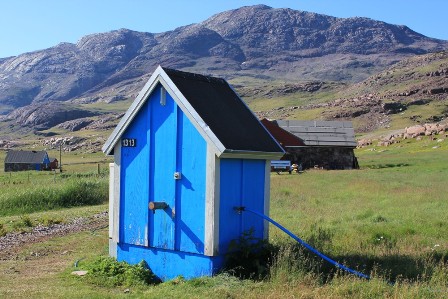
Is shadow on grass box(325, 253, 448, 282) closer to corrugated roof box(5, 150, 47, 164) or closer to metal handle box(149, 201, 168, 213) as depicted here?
metal handle box(149, 201, 168, 213)

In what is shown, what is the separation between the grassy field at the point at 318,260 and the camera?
9844mm

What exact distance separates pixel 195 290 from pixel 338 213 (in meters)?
11.0

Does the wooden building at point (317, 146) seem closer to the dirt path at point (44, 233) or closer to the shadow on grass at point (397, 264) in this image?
the dirt path at point (44, 233)

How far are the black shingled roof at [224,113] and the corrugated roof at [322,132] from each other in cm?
4193

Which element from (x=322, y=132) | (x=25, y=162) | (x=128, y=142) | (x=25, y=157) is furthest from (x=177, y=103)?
(x=25, y=157)

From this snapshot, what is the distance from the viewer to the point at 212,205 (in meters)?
11.1

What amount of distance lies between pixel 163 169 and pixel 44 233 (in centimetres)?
883

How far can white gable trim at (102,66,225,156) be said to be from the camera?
437 inches

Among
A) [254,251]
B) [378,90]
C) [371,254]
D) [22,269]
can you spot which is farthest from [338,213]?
[378,90]

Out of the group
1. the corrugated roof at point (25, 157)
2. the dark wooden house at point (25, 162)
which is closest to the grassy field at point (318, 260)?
the dark wooden house at point (25, 162)

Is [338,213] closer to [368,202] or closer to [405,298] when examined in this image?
[368,202]

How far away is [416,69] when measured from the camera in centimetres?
18588

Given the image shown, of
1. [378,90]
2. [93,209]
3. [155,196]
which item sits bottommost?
[93,209]

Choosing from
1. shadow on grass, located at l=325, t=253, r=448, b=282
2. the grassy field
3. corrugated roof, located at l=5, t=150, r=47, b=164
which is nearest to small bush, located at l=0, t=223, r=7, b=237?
the grassy field
